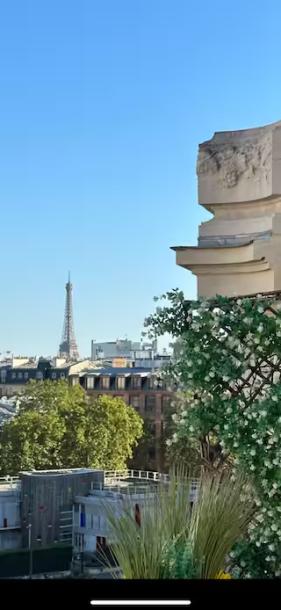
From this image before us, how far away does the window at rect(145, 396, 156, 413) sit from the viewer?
30.8 metres

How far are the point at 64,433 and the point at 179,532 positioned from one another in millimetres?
19863

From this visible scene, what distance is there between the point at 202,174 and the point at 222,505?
3161 millimetres

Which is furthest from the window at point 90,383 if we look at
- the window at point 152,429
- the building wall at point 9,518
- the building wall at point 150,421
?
the building wall at point 9,518

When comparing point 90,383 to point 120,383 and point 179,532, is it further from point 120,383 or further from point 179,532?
point 179,532

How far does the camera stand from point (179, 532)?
3.33 m

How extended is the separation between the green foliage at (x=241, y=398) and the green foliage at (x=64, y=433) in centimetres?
1817

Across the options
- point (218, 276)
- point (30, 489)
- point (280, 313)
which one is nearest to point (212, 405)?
point (280, 313)

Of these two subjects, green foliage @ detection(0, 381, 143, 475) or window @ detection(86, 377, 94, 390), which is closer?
green foliage @ detection(0, 381, 143, 475)

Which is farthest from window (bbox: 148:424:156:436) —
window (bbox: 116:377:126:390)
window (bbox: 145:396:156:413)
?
window (bbox: 116:377:126:390)

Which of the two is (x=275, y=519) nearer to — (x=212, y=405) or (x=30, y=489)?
(x=212, y=405)

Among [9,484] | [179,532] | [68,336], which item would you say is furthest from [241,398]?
[68,336]

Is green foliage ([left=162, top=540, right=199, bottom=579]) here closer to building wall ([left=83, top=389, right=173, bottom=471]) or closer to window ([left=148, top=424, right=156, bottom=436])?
building wall ([left=83, top=389, right=173, bottom=471])

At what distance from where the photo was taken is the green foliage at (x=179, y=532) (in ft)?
10.3

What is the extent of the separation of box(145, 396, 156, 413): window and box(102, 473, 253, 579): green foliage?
1077 inches
